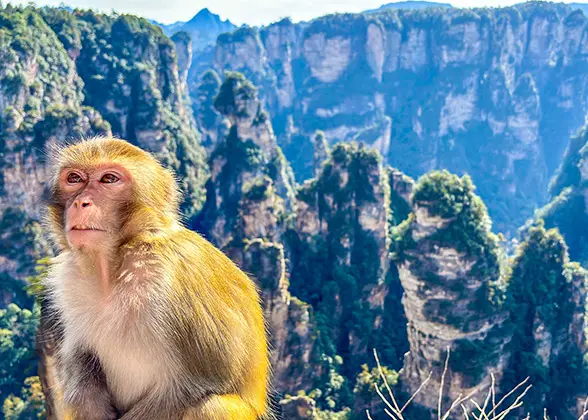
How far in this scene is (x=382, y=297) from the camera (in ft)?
72.9

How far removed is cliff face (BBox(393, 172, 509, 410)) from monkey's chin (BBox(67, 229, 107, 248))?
14018 millimetres

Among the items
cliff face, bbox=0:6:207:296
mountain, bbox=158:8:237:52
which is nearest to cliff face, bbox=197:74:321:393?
cliff face, bbox=0:6:207:296

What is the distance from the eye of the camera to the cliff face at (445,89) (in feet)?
191

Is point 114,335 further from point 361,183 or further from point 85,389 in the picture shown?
point 361,183

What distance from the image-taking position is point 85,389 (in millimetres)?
2316

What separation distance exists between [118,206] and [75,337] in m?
0.58

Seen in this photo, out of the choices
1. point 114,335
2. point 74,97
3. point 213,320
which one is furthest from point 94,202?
point 74,97

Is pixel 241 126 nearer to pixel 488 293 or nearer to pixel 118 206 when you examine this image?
pixel 488 293

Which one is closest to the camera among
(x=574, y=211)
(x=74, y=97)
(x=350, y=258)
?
(x=350, y=258)

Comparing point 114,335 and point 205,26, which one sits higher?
point 205,26

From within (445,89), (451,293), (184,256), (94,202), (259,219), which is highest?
(445,89)

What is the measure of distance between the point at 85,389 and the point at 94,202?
2.60ft

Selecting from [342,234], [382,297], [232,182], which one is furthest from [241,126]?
[382,297]

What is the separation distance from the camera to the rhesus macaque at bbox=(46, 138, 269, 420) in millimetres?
2064
